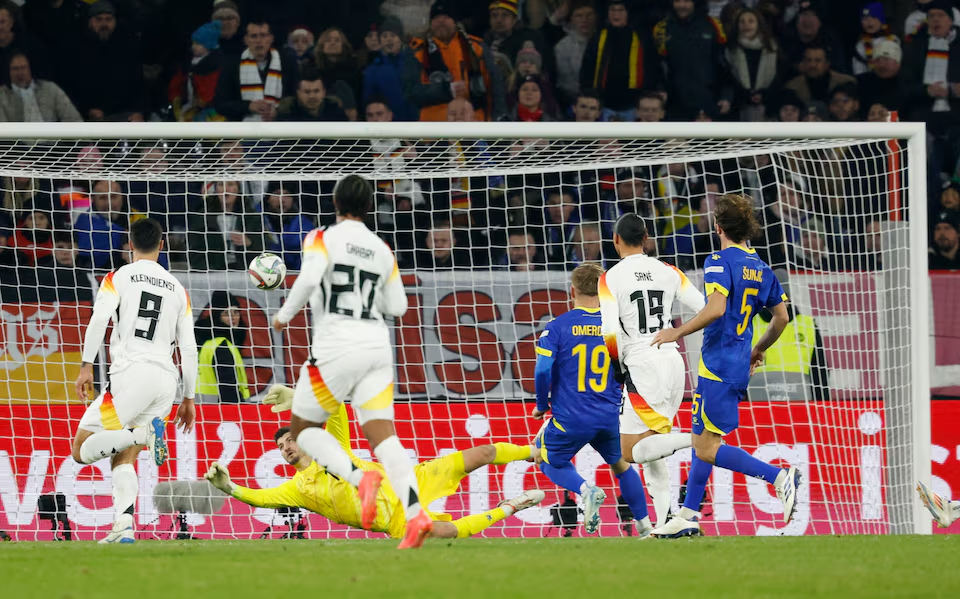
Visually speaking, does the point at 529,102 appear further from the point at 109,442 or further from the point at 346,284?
the point at 346,284

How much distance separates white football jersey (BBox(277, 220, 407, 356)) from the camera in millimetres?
6348

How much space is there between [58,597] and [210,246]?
20.2ft

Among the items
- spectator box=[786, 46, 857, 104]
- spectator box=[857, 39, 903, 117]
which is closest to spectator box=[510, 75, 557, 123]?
spectator box=[786, 46, 857, 104]

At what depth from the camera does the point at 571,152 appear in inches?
400

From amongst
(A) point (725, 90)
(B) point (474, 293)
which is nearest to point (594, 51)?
(A) point (725, 90)

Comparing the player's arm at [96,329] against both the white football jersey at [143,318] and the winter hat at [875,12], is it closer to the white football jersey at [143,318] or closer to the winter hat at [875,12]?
the white football jersey at [143,318]

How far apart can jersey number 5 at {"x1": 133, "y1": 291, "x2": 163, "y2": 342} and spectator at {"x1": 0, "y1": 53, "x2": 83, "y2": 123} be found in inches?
206

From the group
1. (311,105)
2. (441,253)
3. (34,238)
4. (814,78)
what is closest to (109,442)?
(34,238)

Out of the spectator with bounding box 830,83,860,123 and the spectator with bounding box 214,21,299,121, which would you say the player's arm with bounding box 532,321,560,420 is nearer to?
the spectator with bounding box 214,21,299,121

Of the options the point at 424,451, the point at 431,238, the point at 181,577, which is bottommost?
the point at 424,451

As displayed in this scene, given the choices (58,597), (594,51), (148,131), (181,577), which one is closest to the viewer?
(58,597)

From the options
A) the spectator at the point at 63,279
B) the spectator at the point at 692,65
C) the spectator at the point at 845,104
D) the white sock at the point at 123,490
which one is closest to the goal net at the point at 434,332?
the spectator at the point at 63,279

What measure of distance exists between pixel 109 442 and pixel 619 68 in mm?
7340

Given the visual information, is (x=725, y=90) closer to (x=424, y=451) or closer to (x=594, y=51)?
(x=594, y=51)
